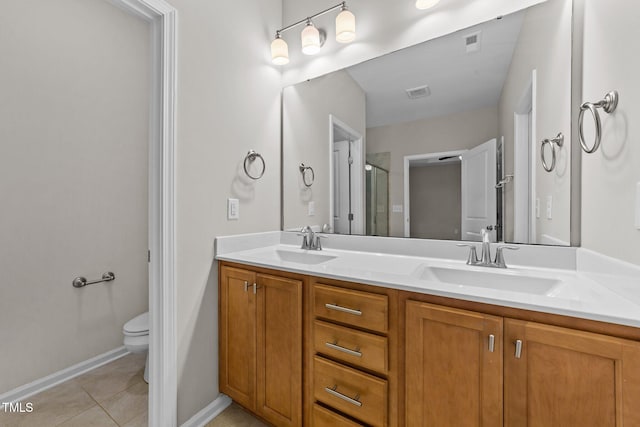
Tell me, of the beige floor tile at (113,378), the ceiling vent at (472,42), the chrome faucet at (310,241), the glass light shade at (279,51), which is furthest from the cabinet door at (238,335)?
the ceiling vent at (472,42)

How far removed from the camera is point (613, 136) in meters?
0.87

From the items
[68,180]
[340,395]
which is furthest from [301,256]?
[68,180]

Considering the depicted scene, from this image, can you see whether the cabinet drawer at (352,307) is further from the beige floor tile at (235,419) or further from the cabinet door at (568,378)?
the beige floor tile at (235,419)

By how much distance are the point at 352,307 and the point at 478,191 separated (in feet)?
2.93

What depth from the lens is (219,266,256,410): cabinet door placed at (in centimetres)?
138

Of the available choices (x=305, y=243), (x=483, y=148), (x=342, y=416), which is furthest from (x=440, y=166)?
(x=342, y=416)

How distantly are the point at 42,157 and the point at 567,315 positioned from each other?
2.73 meters

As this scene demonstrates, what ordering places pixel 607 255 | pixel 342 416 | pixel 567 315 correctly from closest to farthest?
pixel 567 315
pixel 607 255
pixel 342 416

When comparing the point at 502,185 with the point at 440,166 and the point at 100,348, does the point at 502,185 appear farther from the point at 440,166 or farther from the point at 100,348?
the point at 100,348

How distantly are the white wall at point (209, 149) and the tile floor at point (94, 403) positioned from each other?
0.43 metres

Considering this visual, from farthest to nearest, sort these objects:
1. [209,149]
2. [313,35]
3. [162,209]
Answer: [313,35], [209,149], [162,209]

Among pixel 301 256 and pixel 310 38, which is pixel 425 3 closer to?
pixel 310 38

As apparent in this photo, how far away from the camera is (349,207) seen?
1769mm

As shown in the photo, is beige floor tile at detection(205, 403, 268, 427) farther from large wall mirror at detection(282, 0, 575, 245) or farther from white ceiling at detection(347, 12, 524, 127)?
white ceiling at detection(347, 12, 524, 127)
